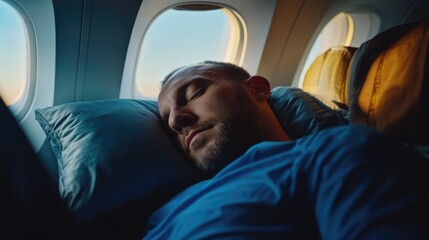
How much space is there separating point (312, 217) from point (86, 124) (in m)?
0.89

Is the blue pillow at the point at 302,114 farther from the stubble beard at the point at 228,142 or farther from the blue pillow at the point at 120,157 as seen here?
the stubble beard at the point at 228,142

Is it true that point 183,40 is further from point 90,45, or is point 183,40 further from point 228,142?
point 228,142

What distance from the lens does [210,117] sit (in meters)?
1.09

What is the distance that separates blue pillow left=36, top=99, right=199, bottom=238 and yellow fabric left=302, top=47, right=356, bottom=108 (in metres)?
1.01

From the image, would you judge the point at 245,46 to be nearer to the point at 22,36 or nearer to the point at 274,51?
the point at 274,51

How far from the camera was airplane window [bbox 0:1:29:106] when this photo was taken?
1.65 m

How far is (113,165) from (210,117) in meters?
0.39

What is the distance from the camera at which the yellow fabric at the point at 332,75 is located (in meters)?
1.67

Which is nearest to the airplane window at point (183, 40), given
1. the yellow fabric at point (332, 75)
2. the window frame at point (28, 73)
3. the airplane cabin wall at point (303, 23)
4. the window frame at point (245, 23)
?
the window frame at point (245, 23)

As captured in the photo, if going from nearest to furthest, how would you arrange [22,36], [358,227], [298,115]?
1. [358,227]
2. [298,115]
3. [22,36]

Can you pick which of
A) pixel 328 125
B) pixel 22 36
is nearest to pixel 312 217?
pixel 328 125

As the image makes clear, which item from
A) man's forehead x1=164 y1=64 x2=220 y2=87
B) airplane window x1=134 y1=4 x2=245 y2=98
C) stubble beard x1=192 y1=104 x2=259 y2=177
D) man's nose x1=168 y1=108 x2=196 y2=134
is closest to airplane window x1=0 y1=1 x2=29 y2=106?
airplane window x1=134 y1=4 x2=245 y2=98

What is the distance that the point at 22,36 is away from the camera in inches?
66.9

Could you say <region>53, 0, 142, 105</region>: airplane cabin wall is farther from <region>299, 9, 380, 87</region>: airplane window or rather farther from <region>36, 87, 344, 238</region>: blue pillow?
<region>299, 9, 380, 87</region>: airplane window
